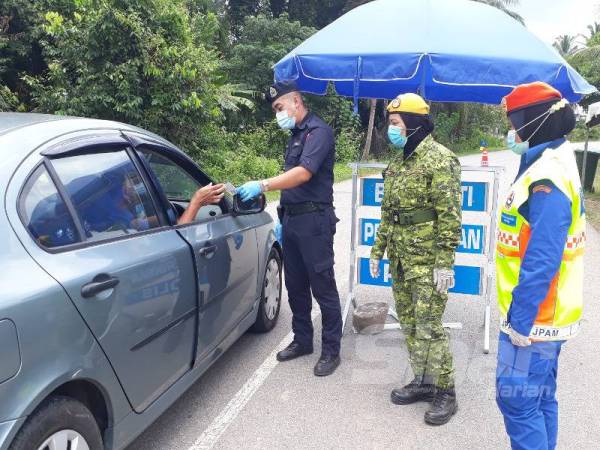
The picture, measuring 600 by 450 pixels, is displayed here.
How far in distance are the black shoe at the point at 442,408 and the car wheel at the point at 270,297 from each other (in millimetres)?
1572

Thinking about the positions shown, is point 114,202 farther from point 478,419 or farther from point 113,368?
point 478,419

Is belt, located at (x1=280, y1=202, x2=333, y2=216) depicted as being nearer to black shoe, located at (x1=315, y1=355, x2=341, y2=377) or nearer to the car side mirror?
the car side mirror

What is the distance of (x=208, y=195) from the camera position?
3396 mm

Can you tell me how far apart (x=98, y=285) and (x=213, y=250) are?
106 cm

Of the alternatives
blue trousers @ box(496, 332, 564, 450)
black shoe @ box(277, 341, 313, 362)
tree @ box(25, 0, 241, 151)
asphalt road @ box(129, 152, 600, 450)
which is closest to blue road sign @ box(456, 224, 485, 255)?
asphalt road @ box(129, 152, 600, 450)

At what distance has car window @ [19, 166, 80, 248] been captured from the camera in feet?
6.77

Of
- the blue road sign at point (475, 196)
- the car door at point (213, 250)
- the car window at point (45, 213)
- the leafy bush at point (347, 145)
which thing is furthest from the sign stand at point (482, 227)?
the leafy bush at point (347, 145)

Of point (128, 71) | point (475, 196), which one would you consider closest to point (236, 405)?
point (475, 196)

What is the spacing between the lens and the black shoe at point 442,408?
10.5ft

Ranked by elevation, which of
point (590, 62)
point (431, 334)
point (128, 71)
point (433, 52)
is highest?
point (590, 62)

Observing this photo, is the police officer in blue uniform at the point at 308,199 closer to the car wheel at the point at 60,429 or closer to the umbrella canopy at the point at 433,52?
the umbrella canopy at the point at 433,52

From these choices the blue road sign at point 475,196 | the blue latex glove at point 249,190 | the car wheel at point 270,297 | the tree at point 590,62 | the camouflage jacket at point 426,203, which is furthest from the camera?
the tree at point 590,62

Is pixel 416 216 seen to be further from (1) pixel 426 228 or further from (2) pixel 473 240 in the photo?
(2) pixel 473 240

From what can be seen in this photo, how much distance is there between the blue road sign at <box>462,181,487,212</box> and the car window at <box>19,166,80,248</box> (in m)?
3.23
